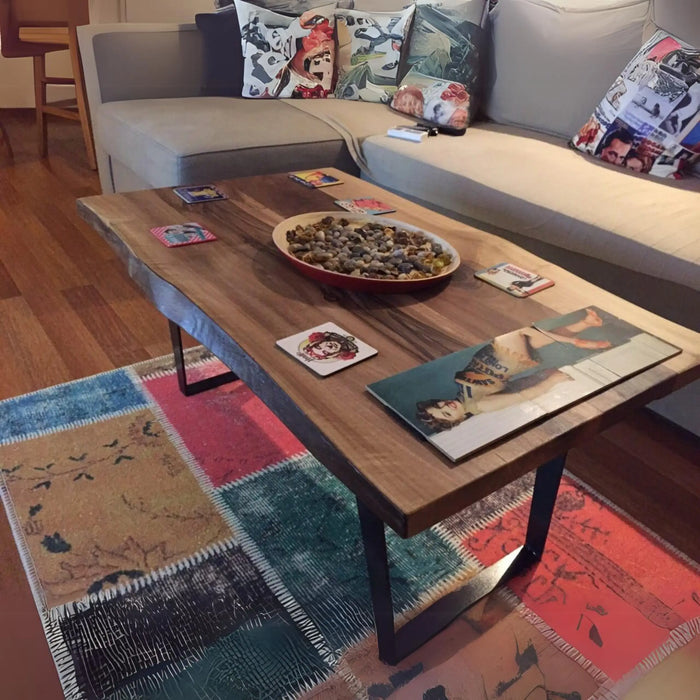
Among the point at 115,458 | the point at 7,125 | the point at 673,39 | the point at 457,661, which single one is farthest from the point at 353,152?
the point at 7,125

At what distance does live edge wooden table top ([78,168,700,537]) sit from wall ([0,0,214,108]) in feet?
10.0

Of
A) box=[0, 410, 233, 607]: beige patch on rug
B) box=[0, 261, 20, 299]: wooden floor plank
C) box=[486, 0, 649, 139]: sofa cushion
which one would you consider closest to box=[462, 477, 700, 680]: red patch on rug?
box=[0, 410, 233, 607]: beige patch on rug

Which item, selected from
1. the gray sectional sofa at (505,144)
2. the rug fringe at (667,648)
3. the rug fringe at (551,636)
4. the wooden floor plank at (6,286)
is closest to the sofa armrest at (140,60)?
the gray sectional sofa at (505,144)

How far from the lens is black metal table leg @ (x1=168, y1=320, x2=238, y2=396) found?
4.94 ft

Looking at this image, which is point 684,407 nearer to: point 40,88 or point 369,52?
point 369,52

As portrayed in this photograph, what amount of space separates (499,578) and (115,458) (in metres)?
0.80

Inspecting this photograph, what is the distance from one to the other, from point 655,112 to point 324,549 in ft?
4.79

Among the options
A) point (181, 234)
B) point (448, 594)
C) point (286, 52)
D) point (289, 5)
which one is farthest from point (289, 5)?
point (448, 594)

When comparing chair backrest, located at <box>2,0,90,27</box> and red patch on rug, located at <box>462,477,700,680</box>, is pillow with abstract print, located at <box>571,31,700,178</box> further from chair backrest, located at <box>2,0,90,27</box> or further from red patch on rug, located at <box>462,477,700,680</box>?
chair backrest, located at <box>2,0,90,27</box>

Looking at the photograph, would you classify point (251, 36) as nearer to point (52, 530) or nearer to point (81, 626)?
point (52, 530)

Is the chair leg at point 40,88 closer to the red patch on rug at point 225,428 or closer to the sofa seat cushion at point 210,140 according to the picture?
the sofa seat cushion at point 210,140

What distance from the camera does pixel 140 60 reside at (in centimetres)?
235

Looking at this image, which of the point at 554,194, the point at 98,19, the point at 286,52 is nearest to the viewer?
the point at 554,194

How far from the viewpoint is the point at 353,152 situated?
214 centimetres
